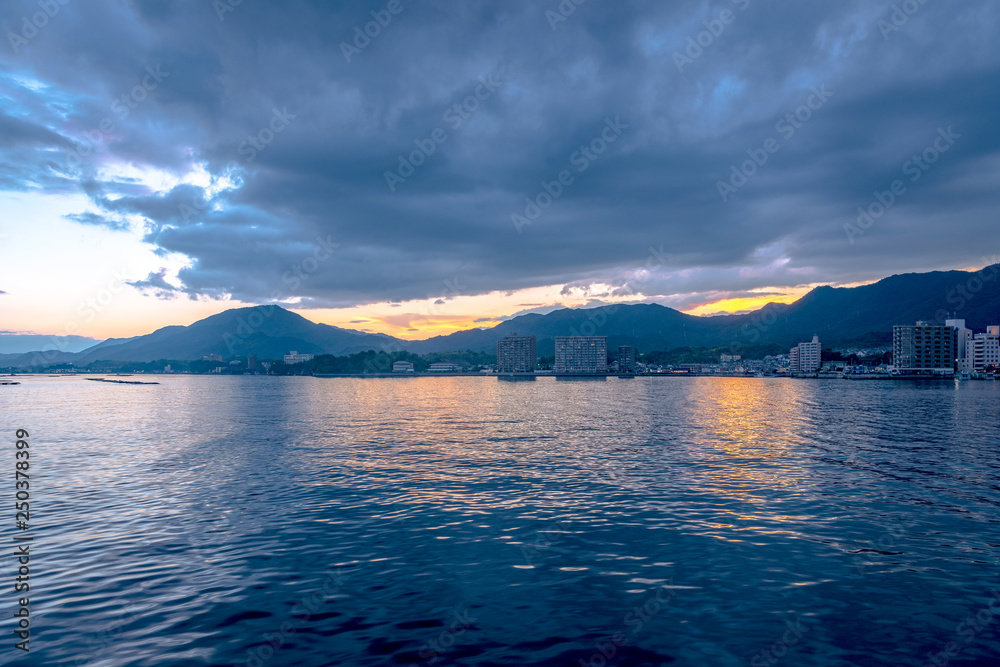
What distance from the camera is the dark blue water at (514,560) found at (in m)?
12.8

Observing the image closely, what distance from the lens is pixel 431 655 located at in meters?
12.3

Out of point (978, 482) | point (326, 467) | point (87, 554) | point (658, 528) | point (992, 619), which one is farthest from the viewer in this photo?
point (326, 467)

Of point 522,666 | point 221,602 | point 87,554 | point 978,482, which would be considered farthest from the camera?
point 978,482

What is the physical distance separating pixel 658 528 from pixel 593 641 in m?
9.82

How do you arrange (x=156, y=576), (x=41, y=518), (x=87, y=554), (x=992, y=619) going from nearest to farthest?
1. (x=992, y=619)
2. (x=156, y=576)
3. (x=87, y=554)
4. (x=41, y=518)

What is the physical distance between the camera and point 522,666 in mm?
11734

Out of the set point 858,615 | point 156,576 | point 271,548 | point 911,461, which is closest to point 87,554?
point 156,576

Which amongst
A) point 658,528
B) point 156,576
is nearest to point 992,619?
point 658,528

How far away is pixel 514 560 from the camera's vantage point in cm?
1833

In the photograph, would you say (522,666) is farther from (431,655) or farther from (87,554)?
(87,554)

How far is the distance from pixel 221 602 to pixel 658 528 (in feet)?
52.4

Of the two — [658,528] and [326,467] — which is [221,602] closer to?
[658,528]

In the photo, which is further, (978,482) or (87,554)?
(978,482)

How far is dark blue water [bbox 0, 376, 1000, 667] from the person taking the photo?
1280 centimetres
